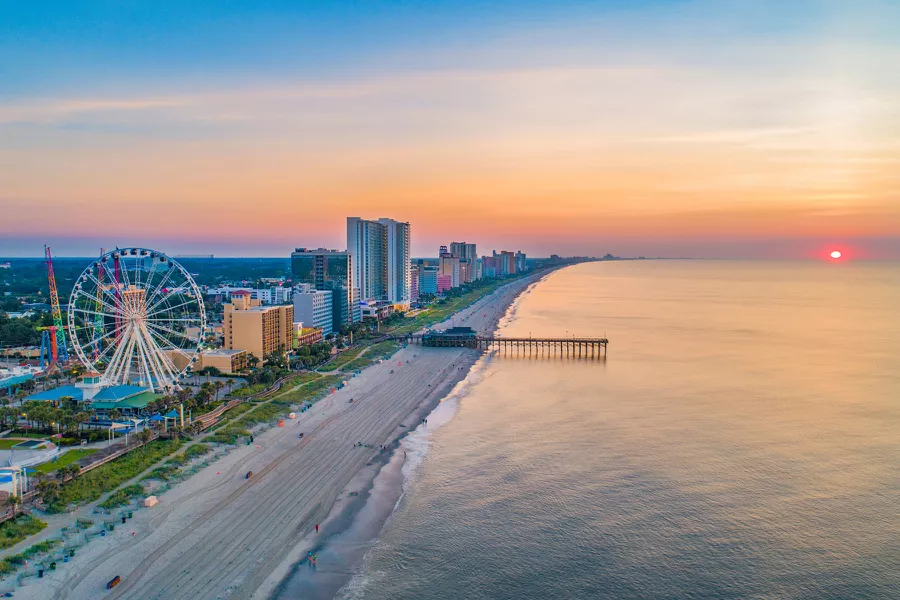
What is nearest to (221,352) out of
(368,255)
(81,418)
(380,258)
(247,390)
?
(247,390)

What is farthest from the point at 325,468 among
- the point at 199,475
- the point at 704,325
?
the point at 704,325

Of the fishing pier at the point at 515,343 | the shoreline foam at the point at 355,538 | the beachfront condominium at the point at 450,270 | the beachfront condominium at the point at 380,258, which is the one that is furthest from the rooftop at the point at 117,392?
the beachfront condominium at the point at 450,270

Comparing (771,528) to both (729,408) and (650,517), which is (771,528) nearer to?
(650,517)

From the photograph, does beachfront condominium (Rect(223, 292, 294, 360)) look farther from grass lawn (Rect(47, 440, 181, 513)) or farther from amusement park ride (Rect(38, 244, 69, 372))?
grass lawn (Rect(47, 440, 181, 513))

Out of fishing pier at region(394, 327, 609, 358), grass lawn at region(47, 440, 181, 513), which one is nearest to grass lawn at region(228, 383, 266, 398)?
grass lawn at region(47, 440, 181, 513)

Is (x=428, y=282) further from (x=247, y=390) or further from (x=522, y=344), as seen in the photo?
(x=247, y=390)

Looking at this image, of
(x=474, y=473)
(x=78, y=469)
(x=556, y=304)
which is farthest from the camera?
(x=556, y=304)

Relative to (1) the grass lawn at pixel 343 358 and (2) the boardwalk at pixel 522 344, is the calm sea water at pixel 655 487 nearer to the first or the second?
(2) the boardwalk at pixel 522 344
